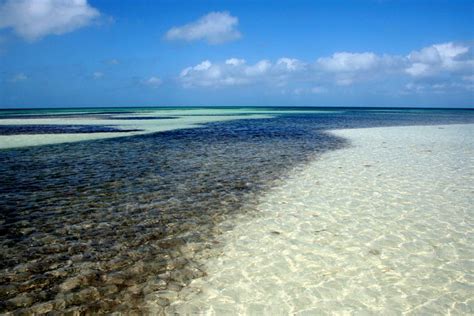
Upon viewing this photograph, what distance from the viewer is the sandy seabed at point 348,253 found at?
544 centimetres

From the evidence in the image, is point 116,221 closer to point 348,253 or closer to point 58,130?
point 348,253

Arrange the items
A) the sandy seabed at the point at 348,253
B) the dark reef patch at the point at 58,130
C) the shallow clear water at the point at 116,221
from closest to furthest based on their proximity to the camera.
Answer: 1. the sandy seabed at the point at 348,253
2. the shallow clear water at the point at 116,221
3. the dark reef patch at the point at 58,130

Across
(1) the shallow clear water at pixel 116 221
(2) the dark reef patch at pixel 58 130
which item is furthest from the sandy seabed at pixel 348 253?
(2) the dark reef patch at pixel 58 130

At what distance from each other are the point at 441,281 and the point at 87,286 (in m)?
5.75

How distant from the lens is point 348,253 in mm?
7094

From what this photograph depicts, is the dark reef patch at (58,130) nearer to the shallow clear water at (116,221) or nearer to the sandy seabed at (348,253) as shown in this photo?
the shallow clear water at (116,221)

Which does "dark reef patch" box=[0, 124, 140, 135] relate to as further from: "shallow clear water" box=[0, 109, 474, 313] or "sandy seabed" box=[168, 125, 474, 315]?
"sandy seabed" box=[168, 125, 474, 315]

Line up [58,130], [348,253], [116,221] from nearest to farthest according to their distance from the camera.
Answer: [348,253], [116,221], [58,130]

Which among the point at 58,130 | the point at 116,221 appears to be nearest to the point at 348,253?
the point at 116,221

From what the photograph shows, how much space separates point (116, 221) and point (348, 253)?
5441 mm

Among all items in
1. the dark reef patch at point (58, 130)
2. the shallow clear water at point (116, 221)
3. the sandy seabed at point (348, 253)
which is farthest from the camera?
the dark reef patch at point (58, 130)

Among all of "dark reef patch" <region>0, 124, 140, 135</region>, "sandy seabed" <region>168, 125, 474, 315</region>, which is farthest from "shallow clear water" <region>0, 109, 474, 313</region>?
"dark reef patch" <region>0, 124, 140, 135</region>

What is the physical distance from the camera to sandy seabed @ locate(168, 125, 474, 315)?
544 cm

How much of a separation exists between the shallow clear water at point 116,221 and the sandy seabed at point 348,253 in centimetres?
50
